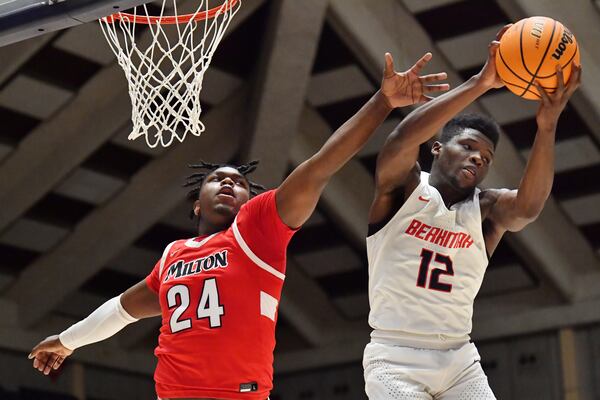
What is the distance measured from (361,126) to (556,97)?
892mm

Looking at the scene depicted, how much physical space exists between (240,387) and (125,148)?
9.44m

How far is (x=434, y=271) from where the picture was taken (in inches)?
205

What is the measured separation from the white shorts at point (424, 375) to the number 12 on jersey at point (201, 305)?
2.44 feet

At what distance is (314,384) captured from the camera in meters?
17.5

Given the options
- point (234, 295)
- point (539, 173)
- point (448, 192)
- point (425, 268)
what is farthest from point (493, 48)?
point (234, 295)

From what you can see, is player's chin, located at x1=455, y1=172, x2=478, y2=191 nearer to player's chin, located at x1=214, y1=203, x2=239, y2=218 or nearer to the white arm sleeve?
player's chin, located at x1=214, y1=203, x2=239, y2=218

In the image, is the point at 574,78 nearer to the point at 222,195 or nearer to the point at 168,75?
the point at 222,195

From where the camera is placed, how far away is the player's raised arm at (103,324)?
6.03 m

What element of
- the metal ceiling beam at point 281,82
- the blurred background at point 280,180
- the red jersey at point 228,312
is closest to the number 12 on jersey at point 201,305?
the red jersey at point 228,312

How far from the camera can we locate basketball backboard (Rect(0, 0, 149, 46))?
6.21m

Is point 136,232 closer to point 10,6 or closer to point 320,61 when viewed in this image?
point 320,61

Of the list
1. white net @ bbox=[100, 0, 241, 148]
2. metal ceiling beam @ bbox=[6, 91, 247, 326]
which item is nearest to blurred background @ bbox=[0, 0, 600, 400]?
metal ceiling beam @ bbox=[6, 91, 247, 326]

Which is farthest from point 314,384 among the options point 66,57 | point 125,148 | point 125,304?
point 125,304

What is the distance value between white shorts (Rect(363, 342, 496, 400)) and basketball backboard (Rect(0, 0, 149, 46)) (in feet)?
8.04
